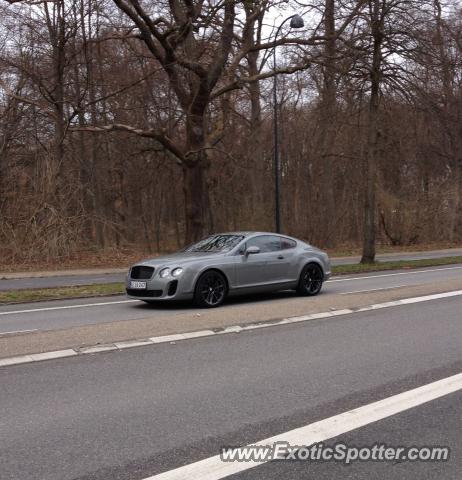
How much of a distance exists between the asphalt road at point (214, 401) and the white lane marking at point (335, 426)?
0.07m

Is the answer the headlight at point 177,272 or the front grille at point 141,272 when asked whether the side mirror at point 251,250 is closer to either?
the headlight at point 177,272

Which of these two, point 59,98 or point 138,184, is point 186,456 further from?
point 138,184

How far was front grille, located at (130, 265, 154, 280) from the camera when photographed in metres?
10.9

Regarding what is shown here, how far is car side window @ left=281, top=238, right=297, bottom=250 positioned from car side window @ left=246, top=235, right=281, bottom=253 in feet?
0.36

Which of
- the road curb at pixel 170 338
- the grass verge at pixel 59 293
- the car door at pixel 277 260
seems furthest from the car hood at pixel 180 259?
the grass verge at pixel 59 293

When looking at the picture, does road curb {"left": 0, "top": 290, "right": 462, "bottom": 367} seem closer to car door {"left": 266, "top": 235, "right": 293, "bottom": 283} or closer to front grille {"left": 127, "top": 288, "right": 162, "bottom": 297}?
car door {"left": 266, "top": 235, "right": 293, "bottom": 283}

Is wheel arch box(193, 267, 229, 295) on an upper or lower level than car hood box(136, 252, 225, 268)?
lower

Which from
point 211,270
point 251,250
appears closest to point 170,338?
point 211,270

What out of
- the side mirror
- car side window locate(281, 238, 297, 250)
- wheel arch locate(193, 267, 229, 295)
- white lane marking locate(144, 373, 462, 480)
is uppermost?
car side window locate(281, 238, 297, 250)

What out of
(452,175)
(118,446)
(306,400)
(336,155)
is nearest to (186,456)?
(118,446)

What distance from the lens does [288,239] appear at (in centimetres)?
1282

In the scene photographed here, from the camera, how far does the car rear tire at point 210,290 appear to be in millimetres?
10750

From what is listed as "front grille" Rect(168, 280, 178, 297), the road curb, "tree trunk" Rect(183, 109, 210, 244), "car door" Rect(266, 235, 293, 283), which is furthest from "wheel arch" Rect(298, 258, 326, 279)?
"tree trunk" Rect(183, 109, 210, 244)

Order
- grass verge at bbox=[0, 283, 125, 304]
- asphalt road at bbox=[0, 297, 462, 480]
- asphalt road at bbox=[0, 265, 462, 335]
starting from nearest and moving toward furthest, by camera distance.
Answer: asphalt road at bbox=[0, 297, 462, 480] < asphalt road at bbox=[0, 265, 462, 335] < grass verge at bbox=[0, 283, 125, 304]
